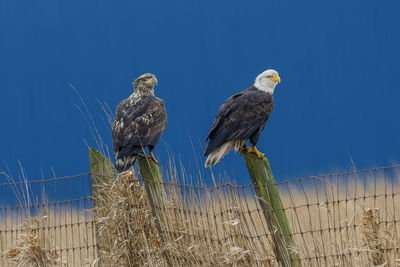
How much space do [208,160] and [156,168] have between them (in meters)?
0.74

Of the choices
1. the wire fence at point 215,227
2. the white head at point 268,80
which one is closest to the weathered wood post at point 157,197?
the wire fence at point 215,227

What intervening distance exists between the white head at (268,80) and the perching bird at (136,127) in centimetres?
123

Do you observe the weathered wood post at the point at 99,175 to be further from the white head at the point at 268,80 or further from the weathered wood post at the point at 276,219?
the white head at the point at 268,80

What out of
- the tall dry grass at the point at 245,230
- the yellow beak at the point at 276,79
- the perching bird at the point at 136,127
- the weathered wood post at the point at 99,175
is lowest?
the tall dry grass at the point at 245,230

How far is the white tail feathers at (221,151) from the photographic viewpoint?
6.20 metres

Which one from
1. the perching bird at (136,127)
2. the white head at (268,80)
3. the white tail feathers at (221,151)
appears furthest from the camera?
the white head at (268,80)

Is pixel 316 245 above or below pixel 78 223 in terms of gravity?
below

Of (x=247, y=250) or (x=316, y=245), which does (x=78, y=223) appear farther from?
(x=316, y=245)

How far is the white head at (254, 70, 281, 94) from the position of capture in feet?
24.0

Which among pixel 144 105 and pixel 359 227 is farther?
pixel 144 105

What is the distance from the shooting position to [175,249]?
17.3 feet

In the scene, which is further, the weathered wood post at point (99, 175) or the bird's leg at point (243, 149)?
the bird's leg at point (243, 149)

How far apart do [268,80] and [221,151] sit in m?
1.47

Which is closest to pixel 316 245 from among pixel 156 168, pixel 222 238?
pixel 222 238
